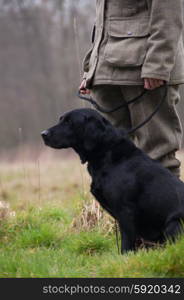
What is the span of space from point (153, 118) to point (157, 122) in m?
0.04

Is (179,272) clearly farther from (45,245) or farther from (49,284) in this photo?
(45,245)

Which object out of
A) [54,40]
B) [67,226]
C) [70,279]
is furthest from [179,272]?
[54,40]

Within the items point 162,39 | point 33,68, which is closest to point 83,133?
point 162,39

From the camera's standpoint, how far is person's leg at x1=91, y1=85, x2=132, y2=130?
379cm

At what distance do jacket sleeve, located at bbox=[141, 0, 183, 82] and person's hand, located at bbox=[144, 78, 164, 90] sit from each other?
0.15ft

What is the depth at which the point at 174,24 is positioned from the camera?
3.44m

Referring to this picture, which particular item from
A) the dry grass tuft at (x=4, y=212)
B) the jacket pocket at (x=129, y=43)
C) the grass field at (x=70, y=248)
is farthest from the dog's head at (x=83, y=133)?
the dry grass tuft at (x=4, y=212)

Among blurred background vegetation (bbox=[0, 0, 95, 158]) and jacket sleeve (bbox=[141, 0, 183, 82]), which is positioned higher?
jacket sleeve (bbox=[141, 0, 183, 82])

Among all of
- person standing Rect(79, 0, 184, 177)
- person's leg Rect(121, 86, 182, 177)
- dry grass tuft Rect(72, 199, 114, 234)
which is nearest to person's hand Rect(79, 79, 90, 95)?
person standing Rect(79, 0, 184, 177)

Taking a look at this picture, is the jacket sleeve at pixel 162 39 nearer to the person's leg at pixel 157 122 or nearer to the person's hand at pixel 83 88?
the person's leg at pixel 157 122

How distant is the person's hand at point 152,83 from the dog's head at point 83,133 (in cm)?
37

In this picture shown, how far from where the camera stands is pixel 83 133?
350cm

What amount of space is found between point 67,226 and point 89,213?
0.24 metres

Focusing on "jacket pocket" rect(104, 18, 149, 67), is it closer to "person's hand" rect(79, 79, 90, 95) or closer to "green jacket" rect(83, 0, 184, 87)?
"green jacket" rect(83, 0, 184, 87)
